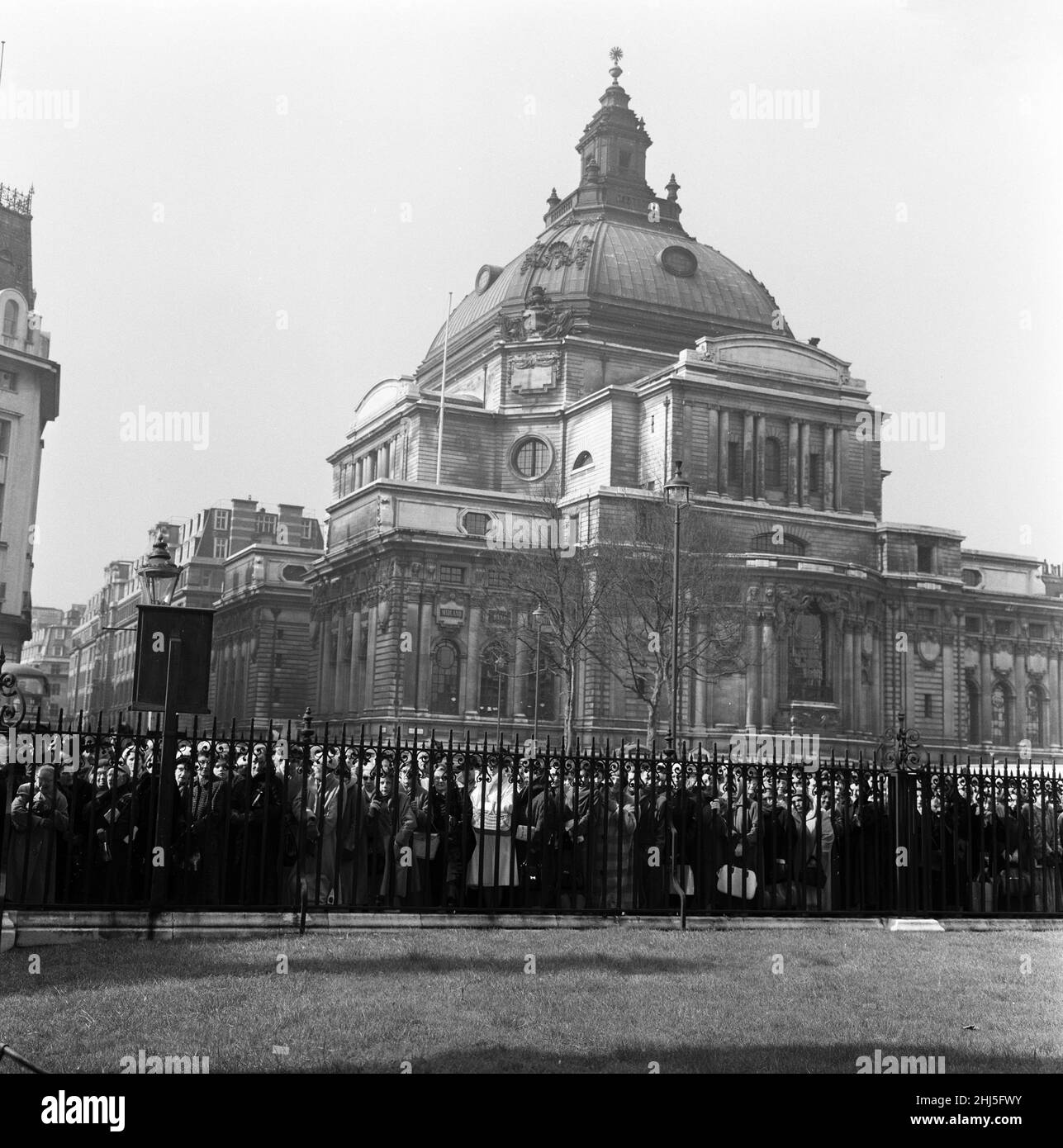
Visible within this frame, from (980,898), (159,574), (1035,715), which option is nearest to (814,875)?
(980,898)

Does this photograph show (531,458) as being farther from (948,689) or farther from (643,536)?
(948,689)

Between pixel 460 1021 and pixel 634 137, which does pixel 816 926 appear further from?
pixel 634 137

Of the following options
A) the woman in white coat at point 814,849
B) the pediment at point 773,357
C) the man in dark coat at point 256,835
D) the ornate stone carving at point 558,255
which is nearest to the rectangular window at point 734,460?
the pediment at point 773,357

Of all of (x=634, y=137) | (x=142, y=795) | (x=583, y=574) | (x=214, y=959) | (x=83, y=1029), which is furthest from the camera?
(x=634, y=137)

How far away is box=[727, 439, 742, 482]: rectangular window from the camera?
68.9m

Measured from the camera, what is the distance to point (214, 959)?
11.4 meters

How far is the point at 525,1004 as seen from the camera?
32.2 ft

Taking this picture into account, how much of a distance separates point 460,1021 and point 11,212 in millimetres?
54167

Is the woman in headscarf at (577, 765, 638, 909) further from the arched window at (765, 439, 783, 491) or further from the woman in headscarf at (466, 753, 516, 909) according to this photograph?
the arched window at (765, 439, 783, 491)

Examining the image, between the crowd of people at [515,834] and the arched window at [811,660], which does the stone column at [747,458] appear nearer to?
the arched window at [811,660]

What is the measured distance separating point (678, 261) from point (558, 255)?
755 cm

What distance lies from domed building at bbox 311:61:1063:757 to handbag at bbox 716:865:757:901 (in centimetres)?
3164

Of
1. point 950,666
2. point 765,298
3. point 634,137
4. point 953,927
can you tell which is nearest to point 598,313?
point 765,298

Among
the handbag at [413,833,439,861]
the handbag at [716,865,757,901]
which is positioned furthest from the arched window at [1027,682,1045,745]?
the handbag at [413,833,439,861]
